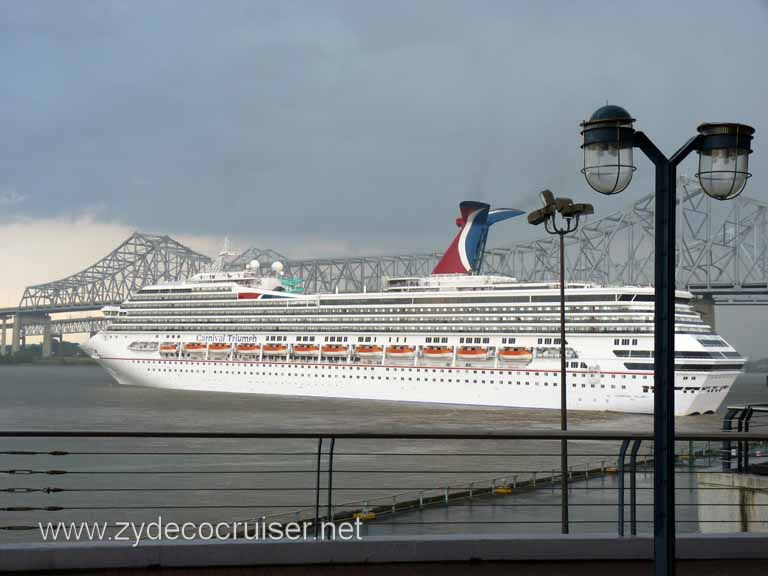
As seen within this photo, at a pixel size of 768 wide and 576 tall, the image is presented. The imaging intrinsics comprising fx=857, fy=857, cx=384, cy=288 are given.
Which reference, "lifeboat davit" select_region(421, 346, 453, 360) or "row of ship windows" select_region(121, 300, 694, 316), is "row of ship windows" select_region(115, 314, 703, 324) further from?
"lifeboat davit" select_region(421, 346, 453, 360)

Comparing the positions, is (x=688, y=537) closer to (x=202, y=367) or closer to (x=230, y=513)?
(x=230, y=513)

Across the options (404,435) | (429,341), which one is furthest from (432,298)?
(404,435)

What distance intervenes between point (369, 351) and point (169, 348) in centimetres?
1577

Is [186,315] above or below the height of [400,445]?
above

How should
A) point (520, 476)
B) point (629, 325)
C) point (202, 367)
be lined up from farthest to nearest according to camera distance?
point (202, 367)
point (629, 325)
point (520, 476)

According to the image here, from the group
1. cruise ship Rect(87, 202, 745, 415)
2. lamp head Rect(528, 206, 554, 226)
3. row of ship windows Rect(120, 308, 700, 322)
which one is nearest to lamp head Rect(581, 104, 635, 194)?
lamp head Rect(528, 206, 554, 226)

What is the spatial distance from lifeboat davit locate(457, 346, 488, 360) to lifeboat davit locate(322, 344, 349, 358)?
777 cm

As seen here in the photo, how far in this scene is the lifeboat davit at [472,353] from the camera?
144ft

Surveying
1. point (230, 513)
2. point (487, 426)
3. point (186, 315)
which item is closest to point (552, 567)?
point (230, 513)

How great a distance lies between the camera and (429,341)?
153ft

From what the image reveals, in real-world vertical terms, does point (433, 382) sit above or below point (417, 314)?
below

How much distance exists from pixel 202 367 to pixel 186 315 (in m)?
5.33

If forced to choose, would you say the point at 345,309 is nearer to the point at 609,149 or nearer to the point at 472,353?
the point at 472,353

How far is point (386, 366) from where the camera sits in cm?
4653
